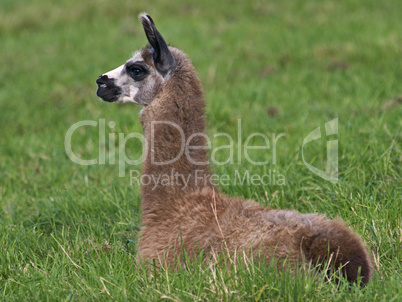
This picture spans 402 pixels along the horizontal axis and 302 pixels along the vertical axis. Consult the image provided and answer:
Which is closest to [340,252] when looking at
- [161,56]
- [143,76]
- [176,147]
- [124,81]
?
[176,147]

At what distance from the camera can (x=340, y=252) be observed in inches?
112

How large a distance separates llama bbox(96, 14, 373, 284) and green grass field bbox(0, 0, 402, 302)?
0.14 meters

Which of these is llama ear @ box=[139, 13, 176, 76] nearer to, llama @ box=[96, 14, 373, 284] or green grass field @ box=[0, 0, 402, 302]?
llama @ box=[96, 14, 373, 284]

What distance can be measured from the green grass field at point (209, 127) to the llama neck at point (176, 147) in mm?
530

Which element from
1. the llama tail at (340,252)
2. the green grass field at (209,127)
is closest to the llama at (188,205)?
the llama tail at (340,252)

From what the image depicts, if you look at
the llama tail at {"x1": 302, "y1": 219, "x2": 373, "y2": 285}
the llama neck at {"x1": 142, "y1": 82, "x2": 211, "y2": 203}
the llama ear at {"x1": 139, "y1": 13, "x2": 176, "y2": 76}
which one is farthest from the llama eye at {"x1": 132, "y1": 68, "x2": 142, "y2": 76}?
the llama tail at {"x1": 302, "y1": 219, "x2": 373, "y2": 285}

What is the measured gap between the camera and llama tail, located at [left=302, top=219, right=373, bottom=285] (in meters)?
2.86

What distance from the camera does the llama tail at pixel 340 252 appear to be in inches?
113

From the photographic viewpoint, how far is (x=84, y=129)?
23.3ft

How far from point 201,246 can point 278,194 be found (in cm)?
143

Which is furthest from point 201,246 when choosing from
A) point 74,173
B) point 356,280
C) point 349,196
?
point 74,173

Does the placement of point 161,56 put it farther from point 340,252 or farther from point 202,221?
point 340,252

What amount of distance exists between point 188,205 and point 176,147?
A: 17.4 inches

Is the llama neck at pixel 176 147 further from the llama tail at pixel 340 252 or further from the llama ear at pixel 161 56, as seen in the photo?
the llama tail at pixel 340 252
